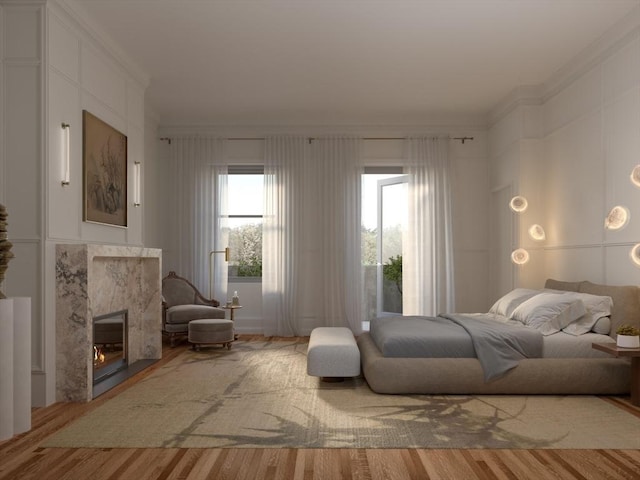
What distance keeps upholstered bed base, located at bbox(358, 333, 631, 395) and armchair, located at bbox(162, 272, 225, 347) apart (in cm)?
341

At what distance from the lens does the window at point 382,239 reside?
28.4 ft

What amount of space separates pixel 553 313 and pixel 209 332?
385cm

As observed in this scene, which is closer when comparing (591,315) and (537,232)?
(591,315)

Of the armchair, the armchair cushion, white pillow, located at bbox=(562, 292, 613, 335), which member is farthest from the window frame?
white pillow, located at bbox=(562, 292, 613, 335)

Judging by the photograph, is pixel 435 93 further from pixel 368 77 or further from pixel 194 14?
pixel 194 14

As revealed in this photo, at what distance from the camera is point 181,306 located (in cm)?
760

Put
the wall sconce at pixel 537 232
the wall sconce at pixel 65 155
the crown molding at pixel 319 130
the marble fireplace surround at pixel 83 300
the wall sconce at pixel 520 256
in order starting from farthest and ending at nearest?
the crown molding at pixel 319 130, the wall sconce at pixel 520 256, the wall sconce at pixel 537 232, the wall sconce at pixel 65 155, the marble fireplace surround at pixel 83 300

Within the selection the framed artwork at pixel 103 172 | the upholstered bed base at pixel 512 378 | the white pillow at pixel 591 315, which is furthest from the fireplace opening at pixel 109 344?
the white pillow at pixel 591 315

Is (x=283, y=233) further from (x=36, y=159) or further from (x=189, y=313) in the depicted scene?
(x=36, y=159)

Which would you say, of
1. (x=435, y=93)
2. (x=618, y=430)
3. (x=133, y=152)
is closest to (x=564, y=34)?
(x=435, y=93)

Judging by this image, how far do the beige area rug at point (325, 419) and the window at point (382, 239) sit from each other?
Result: 348 cm

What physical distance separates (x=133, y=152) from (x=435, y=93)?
3.82 metres

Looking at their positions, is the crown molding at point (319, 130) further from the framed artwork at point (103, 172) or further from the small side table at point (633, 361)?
the small side table at point (633, 361)

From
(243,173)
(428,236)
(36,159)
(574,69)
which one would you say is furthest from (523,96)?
(36,159)
